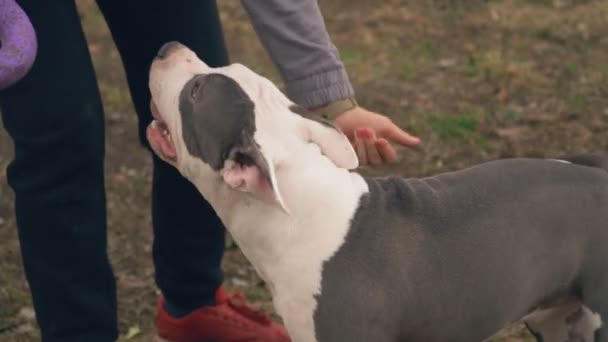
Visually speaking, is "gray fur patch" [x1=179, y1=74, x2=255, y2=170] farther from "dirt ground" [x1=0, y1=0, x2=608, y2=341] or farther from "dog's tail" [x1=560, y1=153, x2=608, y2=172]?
"dirt ground" [x1=0, y1=0, x2=608, y2=341]

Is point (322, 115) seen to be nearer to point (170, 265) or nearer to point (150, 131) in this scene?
point (150, 131)

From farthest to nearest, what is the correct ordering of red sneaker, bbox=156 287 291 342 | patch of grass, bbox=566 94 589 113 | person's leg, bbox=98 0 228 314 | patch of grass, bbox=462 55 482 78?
patch of grass, bbox=462 55 482 78
patch of grass, bbox=566 94 589 113
red sneaker, bbox=156 287 291 342
person's leg, bbox=98 0 228 314

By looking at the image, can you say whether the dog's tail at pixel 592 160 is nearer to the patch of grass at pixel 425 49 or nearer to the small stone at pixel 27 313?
the small stone at pixel 27 313

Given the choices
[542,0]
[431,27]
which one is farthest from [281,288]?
[542,0]

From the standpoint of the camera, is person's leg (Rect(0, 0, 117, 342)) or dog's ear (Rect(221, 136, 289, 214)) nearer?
dog's ear (Rect(221, 136, 289, 214))

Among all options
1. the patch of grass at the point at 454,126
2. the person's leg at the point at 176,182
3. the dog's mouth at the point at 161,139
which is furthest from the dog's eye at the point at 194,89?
the patch of grass at the point at 454,126

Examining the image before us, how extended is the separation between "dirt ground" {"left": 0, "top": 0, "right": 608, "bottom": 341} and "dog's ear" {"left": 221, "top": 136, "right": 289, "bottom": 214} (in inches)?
56.6

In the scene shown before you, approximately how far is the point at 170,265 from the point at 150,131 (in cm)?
76

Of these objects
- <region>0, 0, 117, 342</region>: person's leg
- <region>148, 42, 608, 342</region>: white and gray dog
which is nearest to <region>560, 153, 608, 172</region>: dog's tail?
<region>148, 42, 608, 342</region>: white and gray dog

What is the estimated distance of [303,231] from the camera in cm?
278

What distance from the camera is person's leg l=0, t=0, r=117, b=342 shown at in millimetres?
2881

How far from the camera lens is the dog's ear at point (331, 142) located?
2.80 m

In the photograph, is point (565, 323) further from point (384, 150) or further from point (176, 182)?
point (176, 182)

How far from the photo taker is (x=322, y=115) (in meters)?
3.05
